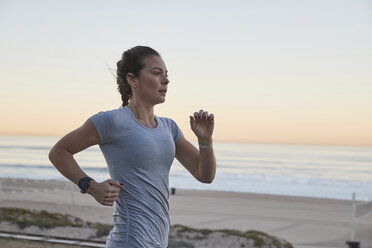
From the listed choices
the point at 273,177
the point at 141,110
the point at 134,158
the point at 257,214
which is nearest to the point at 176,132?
the point at 141,110

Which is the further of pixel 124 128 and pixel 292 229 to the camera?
pixel 292 229

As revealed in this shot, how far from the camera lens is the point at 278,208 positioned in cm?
2122

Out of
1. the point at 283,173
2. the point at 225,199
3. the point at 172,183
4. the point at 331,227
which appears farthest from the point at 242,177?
the point at 331,227

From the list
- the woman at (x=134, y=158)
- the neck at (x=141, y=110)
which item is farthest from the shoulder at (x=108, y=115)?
the neck at (x=141, y=110)

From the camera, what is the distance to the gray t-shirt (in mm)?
2328

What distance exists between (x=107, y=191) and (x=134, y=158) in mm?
209

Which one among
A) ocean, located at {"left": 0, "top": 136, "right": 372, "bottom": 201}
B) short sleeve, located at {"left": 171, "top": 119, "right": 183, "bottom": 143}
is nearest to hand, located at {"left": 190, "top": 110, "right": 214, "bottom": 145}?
short sleeve, located at {"left": 171, "top": 119, "right": 183, "bottom": 143}

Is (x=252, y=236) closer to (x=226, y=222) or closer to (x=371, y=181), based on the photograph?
(x=226, y=222)

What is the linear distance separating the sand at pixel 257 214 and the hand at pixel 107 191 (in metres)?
10.1

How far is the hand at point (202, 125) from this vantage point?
2506 millimetres

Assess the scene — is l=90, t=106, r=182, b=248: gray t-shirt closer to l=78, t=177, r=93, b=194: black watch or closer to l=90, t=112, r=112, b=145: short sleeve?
l=90, t=112, r=112, b=145: short sleeve

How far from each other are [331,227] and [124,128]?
14513mm

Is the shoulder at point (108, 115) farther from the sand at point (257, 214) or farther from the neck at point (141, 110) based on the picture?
the sand at point (257, 214)

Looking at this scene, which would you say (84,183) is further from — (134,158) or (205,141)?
(205,141)
